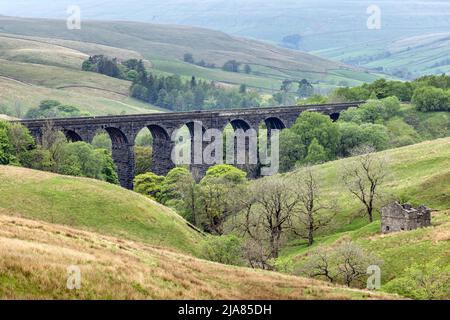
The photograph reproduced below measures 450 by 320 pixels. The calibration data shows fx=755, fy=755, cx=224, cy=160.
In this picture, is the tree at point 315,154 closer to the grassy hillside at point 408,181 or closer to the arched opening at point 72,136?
the grassy hillside at point 408,181

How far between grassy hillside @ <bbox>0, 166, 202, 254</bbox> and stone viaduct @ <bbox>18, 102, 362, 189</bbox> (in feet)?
102

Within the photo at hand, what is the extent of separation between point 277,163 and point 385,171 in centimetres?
4582

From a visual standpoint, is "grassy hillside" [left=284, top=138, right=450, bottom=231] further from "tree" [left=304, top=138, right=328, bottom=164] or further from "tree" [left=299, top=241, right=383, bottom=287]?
"tree" [left=299, top=241, right=383, bottom=287]

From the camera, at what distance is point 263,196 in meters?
71.5

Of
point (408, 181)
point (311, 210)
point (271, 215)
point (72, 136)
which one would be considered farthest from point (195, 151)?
point (271, 215)

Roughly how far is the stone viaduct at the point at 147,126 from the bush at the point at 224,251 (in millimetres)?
47814

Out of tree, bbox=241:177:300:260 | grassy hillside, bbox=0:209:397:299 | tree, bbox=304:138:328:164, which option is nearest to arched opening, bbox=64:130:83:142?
tree, bbox=304:138:328:164

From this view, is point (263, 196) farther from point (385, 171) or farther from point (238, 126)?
point (238, 126)

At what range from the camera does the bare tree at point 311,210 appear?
72.8 meters

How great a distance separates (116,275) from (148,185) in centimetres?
7288

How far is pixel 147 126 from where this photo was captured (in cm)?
12012

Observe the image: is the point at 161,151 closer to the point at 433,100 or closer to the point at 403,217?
the point at 433,100
